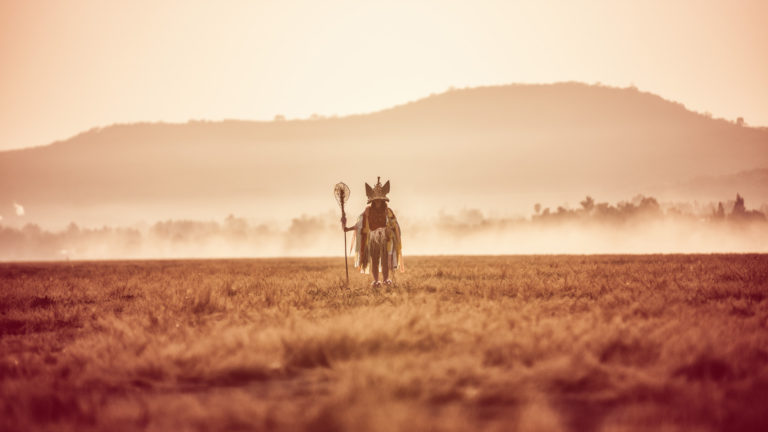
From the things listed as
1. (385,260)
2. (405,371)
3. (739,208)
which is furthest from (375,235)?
(739,208)

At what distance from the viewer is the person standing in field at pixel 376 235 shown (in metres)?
18.0

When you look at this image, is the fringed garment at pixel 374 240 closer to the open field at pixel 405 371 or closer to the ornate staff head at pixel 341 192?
the ornate staff head at pixel 341 192

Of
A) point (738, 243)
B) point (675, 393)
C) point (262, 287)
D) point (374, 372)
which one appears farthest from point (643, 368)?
point (738, 243)

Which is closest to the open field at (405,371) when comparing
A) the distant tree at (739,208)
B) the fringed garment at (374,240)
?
the fringed garment at (374,240)

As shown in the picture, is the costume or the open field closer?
the open field

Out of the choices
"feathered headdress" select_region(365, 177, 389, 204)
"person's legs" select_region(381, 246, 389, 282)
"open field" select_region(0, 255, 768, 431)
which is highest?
"feathered headdress" select_region(365, 177, 389, 204)

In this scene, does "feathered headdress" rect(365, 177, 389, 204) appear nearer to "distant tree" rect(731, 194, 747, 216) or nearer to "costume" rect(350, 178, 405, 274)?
"costume" rect(350, 178, 405, 274)

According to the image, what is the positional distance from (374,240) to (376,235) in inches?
6.6

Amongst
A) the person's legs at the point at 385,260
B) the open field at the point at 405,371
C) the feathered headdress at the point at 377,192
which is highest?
the feathered headdress at the point at 377,192

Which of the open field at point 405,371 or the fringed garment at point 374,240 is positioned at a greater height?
the fringed garment at point 374,240

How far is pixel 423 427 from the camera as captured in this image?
4.62 metres

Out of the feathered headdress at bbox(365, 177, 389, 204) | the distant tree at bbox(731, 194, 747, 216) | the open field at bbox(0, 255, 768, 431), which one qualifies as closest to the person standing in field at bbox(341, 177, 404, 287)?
the feathered headdress at bbox(365, 177, 389, 204)

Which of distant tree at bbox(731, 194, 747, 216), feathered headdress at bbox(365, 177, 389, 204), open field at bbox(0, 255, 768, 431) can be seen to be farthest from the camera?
distant tree at bbox(731, 194, 747, 216)

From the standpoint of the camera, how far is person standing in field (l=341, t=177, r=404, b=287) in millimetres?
18031
